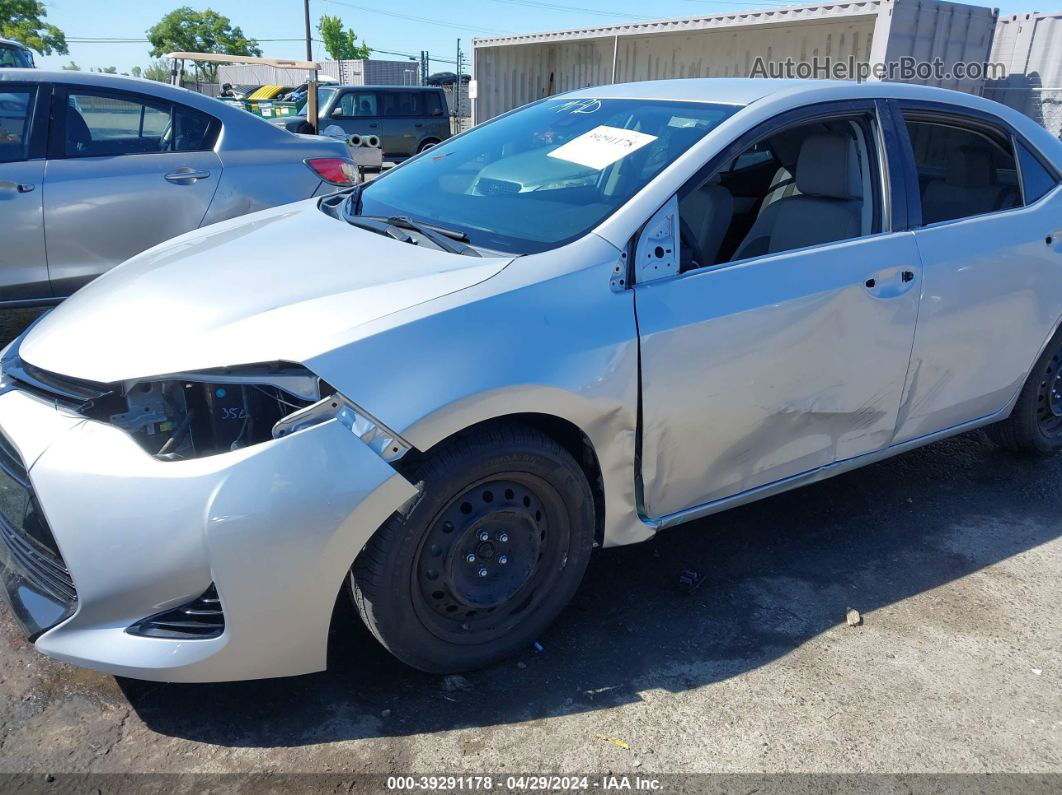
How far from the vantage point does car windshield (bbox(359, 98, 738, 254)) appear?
8.96 ft

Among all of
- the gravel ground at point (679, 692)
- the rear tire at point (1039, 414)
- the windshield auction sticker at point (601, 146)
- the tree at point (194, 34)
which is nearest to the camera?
the gravel ground at point (679, 692)

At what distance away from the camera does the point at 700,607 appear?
9.64ft

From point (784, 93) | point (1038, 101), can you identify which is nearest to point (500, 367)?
point (784, 93)

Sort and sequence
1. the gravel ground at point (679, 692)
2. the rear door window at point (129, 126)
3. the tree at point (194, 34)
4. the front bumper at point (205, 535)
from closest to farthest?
1. the front bumper at point (205, 535)
2. the gravel ground at point (679, 692)
3. the rear door window at point (129, 126)
4. the tree at point (194, 34)

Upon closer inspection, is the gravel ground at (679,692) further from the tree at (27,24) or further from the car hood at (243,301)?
the tree at (27,24)

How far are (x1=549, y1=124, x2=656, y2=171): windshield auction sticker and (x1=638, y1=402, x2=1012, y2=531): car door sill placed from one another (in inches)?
47.3

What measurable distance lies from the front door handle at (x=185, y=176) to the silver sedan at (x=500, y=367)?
181 cm

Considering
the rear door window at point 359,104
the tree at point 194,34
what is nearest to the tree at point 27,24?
Result: the tree at point 194,34

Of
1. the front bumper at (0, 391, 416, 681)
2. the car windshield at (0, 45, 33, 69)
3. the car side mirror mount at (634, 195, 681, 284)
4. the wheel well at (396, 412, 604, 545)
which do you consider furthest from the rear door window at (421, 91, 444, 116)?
the front bumper at (0, 391, 416, 681)

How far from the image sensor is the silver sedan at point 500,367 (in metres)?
2.06

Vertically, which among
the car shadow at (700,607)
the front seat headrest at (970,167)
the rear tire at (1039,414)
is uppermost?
the front seat headrest at (970,167)

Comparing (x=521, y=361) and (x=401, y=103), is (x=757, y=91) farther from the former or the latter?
(x=401, y=103)

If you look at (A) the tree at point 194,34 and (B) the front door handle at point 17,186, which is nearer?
(B) the front door handle at point 17,186

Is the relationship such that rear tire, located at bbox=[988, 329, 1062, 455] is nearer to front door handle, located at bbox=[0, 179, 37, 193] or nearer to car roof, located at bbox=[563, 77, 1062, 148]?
car roof, located at bbox=[563, 77, 1062, 148]
